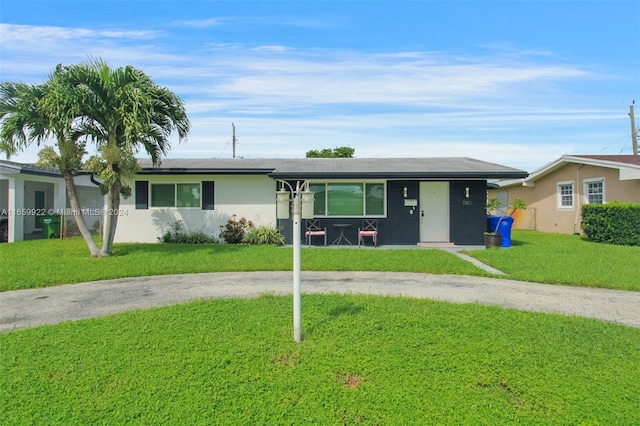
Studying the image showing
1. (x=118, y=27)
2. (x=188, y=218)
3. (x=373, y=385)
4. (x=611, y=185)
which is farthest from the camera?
(x=611, y=185)

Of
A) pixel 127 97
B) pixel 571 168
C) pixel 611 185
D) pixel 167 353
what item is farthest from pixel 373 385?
pixel 571 168

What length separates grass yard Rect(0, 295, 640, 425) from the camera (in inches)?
115

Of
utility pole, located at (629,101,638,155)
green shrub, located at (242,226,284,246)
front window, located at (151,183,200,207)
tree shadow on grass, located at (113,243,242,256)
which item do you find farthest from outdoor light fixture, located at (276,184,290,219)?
utility pole, located at (629,101,638,155)

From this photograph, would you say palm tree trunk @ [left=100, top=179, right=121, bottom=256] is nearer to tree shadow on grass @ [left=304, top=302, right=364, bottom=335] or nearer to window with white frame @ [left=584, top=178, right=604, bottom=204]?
tree shadow on grass @ [left=304, top=302, right=364, bottom=335]

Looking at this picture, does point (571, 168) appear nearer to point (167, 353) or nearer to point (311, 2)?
point (311, 2)

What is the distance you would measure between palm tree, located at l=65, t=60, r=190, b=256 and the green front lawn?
5.52 feet

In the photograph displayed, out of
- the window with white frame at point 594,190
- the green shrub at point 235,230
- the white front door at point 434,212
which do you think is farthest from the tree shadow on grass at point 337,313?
the window with white frame at point 594,190

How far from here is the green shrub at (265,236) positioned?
42.6ft

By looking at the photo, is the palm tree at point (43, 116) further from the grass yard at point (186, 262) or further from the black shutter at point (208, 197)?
the black shutter at point (208, 197)

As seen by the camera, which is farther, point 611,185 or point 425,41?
point 611,185

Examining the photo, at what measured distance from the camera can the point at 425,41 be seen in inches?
408

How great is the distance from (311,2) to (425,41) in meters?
3.75

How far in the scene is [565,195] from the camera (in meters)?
18.1

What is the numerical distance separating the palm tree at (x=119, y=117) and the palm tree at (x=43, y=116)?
1.38ft
